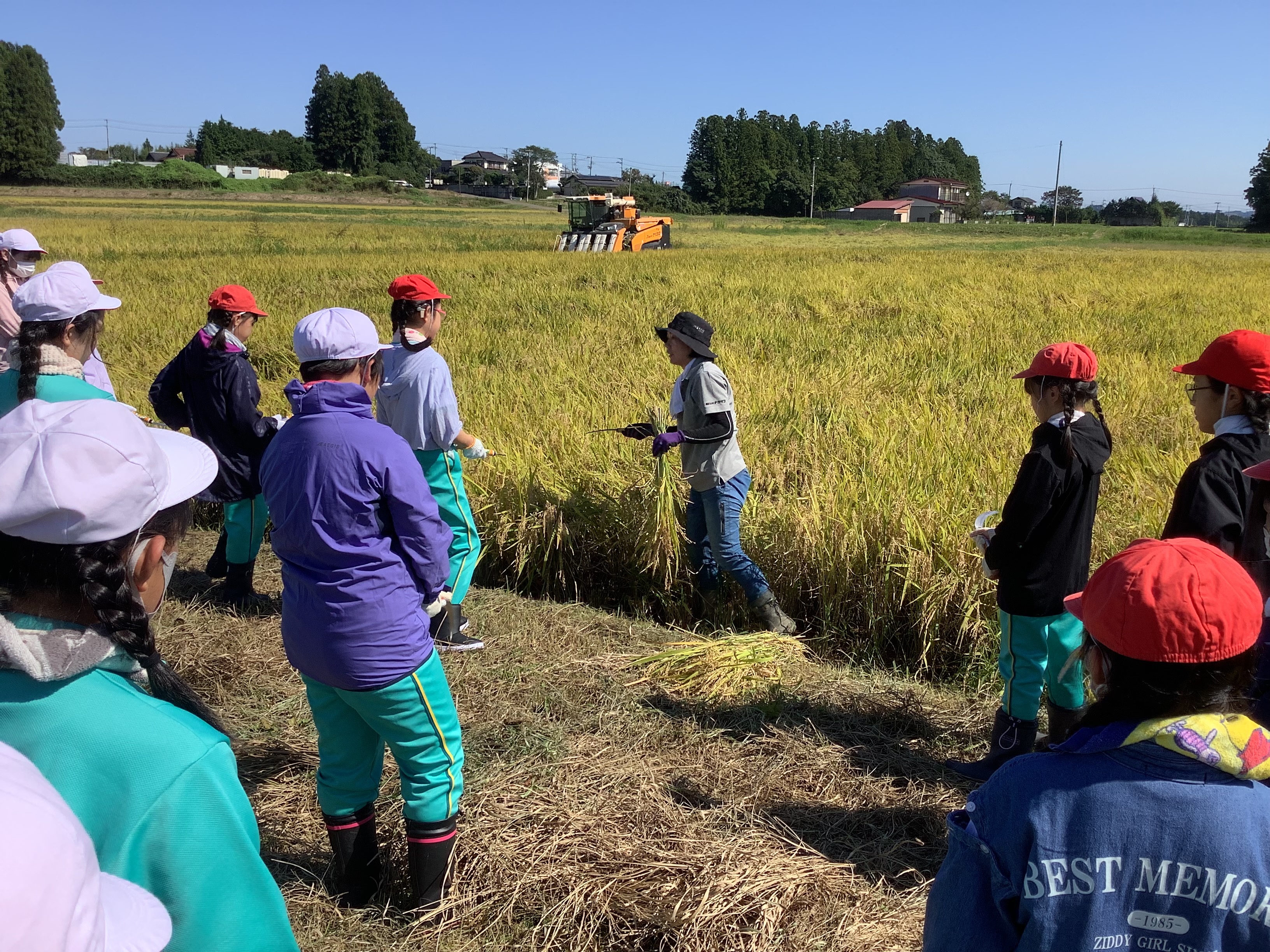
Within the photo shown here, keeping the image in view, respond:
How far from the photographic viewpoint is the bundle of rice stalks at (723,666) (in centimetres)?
353

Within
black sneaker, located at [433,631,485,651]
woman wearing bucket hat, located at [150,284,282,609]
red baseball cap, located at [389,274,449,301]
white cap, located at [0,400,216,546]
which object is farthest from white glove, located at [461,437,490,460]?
white cap, located at [0,400,216,546]

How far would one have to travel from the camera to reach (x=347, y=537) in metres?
2.23

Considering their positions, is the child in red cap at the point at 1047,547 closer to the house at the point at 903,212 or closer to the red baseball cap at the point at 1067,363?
the red baseball cap at the point at 1067,363

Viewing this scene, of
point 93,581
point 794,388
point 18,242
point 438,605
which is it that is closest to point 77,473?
point 93,581

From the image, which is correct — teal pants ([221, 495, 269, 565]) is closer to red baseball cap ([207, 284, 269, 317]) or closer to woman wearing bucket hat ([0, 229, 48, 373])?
red baseball cap ([207, 284, 269, 317])

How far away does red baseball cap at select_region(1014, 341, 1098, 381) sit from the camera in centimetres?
278

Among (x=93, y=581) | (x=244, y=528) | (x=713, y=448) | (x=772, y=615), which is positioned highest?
(x=93, y=581)

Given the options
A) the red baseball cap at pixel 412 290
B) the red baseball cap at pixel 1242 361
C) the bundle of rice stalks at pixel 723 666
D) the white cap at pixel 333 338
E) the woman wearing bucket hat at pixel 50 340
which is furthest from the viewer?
the red baseball cap at pixel 412 290

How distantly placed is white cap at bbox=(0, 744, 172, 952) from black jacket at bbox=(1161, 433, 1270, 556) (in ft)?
9.06

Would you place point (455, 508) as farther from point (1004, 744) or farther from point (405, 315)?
point (1004, 744)

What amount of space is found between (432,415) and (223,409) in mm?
1230

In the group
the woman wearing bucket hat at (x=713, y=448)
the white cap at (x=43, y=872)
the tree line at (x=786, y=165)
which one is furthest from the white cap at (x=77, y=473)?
the tree line at (x=786, y=165)

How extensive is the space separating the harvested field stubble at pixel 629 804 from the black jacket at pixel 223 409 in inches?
29.0

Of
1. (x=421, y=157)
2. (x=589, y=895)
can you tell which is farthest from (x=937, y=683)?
(x=421, y=157)
